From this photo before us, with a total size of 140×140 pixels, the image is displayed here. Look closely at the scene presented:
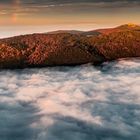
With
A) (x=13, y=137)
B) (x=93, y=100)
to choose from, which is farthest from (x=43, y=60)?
(x=13, y=137)

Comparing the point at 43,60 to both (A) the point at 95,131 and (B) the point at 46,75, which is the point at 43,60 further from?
(A) the point at 95,131

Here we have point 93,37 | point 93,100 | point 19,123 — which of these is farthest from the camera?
point 93,37

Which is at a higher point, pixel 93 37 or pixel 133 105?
pixel 93 37

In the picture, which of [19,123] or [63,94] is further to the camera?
[63,94]

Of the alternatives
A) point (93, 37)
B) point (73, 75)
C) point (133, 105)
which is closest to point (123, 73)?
point (73, 75)

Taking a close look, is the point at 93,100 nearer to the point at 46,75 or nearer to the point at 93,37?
the point at 46,75

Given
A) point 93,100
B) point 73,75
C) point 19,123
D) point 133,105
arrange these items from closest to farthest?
point 19,123 < point 133,105 < point 93,100 < point 73,75
